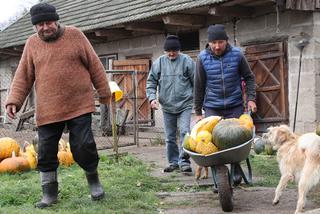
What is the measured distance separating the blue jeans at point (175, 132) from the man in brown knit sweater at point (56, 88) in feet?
6.45

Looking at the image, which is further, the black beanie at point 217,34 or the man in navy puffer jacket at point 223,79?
the man in navy puffer jacket at point 223,79

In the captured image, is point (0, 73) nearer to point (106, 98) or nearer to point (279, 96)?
point (279, 96)

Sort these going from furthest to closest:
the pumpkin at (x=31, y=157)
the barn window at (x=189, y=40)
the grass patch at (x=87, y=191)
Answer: the barn window at (x=189, y=40) → the pumpkin at (x=31, y=157) → the grass patch at (x=87, y=191)

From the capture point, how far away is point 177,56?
276 inches

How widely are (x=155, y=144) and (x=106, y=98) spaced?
607 centimetres

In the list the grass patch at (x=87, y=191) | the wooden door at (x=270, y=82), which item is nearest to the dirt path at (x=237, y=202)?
the grass patch at (x=87, y=191)

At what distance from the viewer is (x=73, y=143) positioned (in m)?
5.05

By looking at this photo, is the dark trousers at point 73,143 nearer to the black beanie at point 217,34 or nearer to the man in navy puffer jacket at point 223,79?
the man in navy puffer jacket at point 223,79

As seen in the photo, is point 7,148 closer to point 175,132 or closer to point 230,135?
point 175,132

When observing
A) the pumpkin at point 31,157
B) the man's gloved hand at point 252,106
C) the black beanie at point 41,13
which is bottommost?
the pumpkin at point 31,157

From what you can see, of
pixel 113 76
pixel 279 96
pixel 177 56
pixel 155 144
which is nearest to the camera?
pixel 177 56

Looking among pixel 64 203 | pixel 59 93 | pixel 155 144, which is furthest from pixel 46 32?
pixel 155 144

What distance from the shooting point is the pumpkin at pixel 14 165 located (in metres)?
7.18

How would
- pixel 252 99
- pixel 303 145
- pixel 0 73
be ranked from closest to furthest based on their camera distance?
pixel 303 145, pixel 252 99, pixel 0 73
